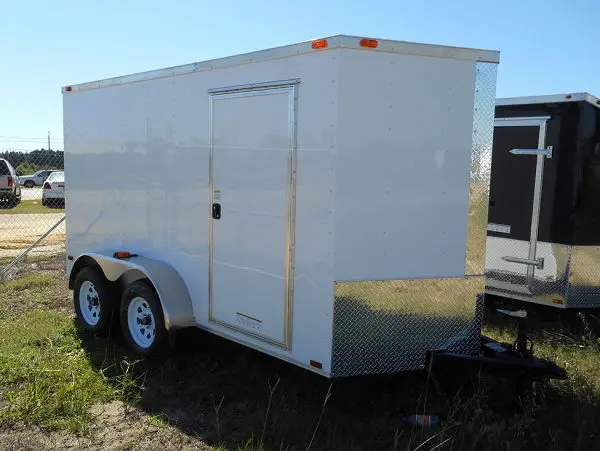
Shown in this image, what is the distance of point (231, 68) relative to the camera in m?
4.78

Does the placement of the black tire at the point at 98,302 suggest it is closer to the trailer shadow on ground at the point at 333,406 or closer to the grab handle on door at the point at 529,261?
the trailer shadow on ground at the point at 333,406

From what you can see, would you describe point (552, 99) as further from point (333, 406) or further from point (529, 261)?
point (333, 406)

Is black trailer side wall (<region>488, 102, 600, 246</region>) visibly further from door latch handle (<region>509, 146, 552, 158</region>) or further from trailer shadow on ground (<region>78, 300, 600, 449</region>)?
trailer shadow on ground (<region>78, 300, 600, 449</region>)

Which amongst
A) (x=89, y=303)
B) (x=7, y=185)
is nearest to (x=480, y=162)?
(x=89, y=303)

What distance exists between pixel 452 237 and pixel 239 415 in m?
1.94

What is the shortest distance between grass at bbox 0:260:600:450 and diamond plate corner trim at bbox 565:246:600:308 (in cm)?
57

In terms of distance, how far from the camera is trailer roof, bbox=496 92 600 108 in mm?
6258

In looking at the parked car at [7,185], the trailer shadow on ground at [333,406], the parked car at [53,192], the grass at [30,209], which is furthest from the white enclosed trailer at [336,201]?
the parked car at [53,192]

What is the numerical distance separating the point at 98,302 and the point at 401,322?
11.2ft

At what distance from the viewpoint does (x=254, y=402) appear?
456 centimetres

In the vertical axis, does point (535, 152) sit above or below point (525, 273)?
above

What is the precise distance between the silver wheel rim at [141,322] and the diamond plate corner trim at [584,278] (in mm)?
4157

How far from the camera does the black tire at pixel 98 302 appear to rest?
6.19 meters

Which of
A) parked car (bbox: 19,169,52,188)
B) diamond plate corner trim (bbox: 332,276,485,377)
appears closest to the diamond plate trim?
diamond plate corner trim (bbox: 332,276,485,377)
